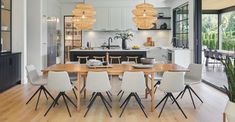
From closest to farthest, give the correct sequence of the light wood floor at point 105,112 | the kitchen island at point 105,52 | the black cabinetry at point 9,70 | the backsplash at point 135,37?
1. the light wood floor at point 105,112
2. the black cabinetry at point 9,70
3. the kitchen island at point 105,52
4. the backsplash at point 135,37

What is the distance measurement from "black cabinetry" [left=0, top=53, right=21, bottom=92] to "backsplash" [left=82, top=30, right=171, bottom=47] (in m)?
4.54

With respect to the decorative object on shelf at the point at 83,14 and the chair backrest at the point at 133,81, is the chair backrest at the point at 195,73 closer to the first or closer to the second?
the chair backrest at the point at 133,81

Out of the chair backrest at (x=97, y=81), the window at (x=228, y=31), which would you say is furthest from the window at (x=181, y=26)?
the chair backrest at (x=97, y=81)

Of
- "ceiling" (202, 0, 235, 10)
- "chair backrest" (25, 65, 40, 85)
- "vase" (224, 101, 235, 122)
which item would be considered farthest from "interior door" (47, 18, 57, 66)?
"vase" (224, 101, 235, 122)

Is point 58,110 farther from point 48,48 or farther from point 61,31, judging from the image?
point 61,31

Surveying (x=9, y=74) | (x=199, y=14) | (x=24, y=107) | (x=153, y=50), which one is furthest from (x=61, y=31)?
(x=24, y=107)

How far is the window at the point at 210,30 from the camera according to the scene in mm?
13117

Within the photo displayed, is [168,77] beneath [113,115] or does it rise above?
above

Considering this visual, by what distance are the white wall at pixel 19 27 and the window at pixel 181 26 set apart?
16.9 ft

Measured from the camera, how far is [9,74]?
7.13 meters

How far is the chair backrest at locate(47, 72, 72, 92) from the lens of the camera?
4.82 metres

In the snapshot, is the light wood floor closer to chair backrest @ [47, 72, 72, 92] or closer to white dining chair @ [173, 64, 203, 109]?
white dining chair @ [173, 64, 203, 109]

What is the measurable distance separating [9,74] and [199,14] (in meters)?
5.58

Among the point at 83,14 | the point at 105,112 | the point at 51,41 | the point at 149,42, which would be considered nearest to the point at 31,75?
the point at 105,112
